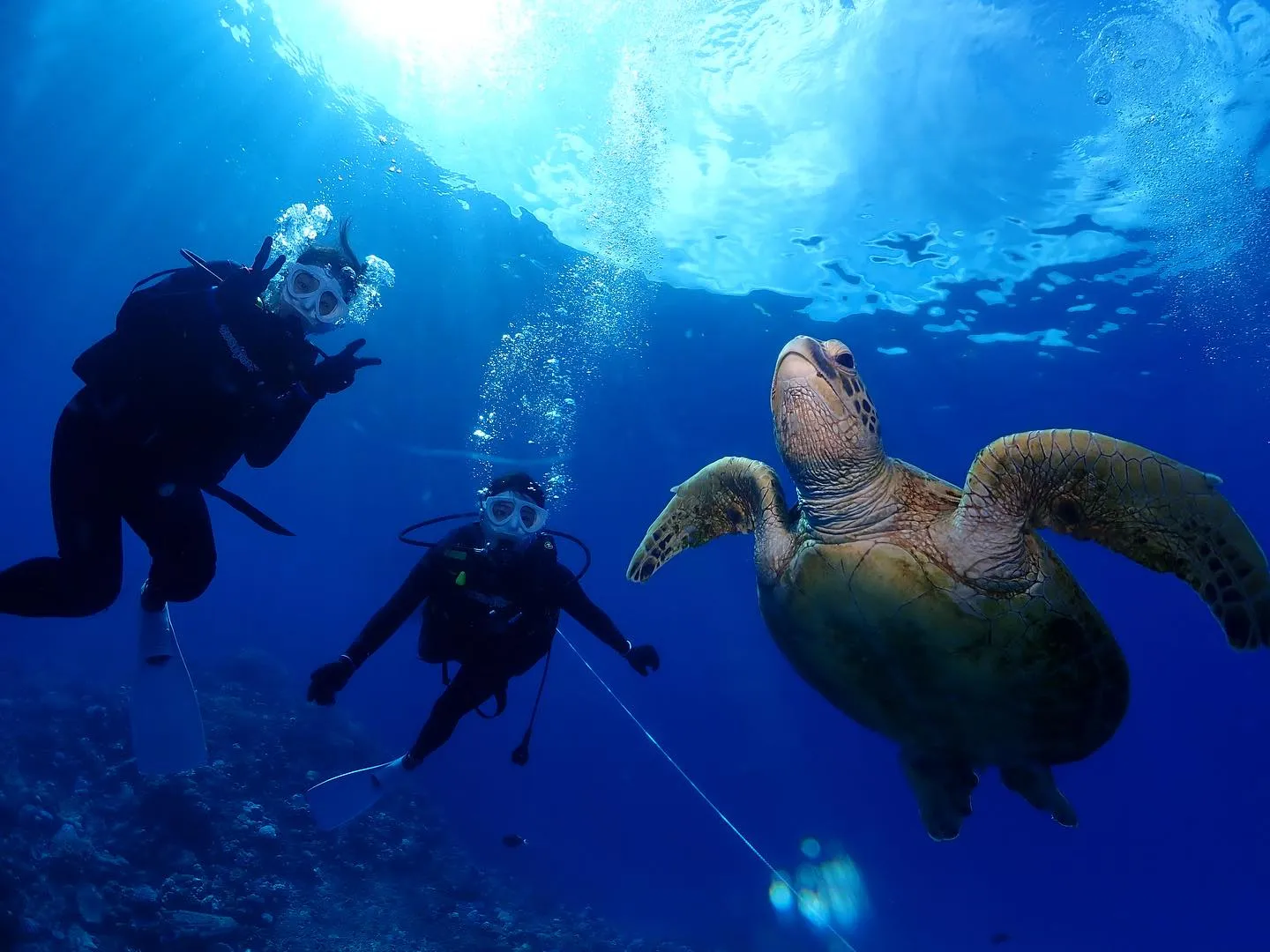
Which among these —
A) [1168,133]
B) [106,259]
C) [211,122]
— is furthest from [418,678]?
[1168,133]

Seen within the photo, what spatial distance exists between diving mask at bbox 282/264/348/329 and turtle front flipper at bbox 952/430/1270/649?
3.86 meters

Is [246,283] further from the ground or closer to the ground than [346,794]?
further from the ground

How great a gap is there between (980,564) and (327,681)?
392 centimetres

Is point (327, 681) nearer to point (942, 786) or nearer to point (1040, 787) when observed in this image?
point (942, 786)

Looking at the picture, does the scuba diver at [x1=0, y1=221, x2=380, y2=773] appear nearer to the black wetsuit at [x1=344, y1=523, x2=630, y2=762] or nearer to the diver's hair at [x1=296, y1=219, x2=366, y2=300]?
the diver's hair at [x1=296, y1=219, x2=366, y2=300]

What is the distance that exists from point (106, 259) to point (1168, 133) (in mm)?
30359

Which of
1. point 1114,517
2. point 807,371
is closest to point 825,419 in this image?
point 807,371

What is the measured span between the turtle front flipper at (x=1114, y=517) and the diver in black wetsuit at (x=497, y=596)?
264 cm

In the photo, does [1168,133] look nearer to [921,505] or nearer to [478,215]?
[921,505]

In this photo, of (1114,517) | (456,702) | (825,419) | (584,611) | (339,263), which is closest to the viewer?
(1114,517)

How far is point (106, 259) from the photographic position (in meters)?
22.1

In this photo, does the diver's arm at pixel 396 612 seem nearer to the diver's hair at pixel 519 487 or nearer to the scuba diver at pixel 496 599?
the scuba diver at pixel 496 599

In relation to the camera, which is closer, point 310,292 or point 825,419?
point 825,419

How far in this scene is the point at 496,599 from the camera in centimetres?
503
